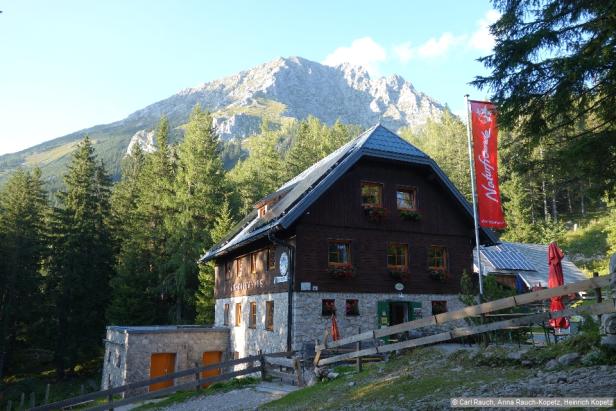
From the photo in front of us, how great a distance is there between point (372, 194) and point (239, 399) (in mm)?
11037

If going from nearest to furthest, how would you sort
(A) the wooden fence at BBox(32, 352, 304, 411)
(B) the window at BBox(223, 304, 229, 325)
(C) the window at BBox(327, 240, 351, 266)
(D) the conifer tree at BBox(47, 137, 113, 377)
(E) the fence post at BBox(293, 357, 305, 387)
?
(E) the fence post at BBox(293, 357, 305, 387) < (A) the wooden fence at BBox(32, 352, 304, 411) < (C) the window at BBox(327, 240, 351, 266) < (B) the window at BBox(223, 304, 229, 325) < (D) the conifer tree at BBox(47, 137, 113, 377)

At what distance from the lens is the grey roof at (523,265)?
36.0m

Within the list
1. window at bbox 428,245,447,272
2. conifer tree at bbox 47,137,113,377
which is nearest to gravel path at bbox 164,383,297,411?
window at bbox 428,245,447,272

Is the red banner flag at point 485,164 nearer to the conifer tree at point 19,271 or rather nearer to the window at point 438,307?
the window at point 438,307

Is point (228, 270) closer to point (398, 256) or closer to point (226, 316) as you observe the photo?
point (226, 316)

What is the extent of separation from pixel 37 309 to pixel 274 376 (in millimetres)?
35737

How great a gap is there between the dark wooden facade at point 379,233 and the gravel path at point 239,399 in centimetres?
475

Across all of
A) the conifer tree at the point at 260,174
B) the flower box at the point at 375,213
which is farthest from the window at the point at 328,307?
the conifer tree at the point at 260,174

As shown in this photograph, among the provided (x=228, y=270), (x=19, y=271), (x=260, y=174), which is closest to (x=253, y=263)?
(x=228, y=270)

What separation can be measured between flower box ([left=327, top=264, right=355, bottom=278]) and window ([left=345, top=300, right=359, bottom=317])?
113 cm

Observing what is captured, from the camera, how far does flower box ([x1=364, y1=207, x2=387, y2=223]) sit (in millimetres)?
22453

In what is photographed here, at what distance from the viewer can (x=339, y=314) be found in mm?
21125

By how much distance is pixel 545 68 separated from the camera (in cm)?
1188

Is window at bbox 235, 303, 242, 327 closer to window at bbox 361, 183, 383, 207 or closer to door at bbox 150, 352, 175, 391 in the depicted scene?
door at bbox 150, 352, 175, 391
